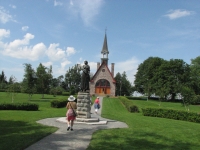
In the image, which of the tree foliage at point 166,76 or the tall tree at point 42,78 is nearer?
the tall tree at point 42,78

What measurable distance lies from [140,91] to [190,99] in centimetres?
3824

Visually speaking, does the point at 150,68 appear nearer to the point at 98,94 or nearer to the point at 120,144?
the point at 98,94

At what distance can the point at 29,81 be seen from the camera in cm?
3491

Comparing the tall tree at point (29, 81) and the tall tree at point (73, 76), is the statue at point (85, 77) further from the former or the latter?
the tall tree at point (73, 76)

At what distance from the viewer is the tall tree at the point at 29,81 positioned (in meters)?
34.5

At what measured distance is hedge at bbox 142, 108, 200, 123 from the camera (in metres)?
20.0

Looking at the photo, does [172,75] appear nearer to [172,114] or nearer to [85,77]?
[172,114]

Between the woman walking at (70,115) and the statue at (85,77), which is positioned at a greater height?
the statue at (85,77)

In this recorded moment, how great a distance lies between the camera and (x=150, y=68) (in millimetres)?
60125

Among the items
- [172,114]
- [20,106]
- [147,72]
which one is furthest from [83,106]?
[147,72]

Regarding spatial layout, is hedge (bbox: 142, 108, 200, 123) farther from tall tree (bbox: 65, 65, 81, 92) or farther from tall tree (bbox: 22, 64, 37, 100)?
tall tree (bbox: 65, 65, 81, 92)

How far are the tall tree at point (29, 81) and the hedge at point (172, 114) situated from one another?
20.5 m

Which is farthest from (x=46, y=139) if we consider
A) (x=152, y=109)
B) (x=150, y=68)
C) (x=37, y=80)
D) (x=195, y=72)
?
(x=195, y=72)

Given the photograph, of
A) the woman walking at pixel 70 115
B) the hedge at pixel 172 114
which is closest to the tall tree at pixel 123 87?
the hedge at pixel 172 114
